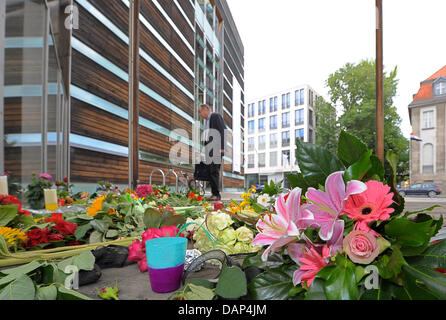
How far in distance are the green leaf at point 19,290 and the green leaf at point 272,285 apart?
44cm

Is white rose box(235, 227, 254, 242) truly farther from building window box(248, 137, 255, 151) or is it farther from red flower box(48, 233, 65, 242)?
building window box(248, 137, 255, 151)

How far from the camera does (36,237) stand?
1.07 m

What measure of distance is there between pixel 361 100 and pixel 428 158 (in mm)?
5488

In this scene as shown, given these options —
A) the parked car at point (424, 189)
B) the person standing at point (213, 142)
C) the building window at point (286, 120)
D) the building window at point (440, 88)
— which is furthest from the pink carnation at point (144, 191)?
the building window at point (286, 120)

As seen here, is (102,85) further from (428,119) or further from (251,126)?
(251,126)

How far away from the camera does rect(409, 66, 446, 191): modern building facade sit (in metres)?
14.8

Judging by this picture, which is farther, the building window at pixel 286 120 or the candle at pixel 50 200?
the building window at pixel 286 120

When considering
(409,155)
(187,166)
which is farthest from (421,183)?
(187,166)

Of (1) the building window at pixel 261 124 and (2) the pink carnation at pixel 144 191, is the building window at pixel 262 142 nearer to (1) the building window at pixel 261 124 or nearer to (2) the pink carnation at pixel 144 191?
(1) the building window at pixel 261 124

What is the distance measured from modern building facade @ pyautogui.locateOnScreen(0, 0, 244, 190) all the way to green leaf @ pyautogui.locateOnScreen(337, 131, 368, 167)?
9.34ft

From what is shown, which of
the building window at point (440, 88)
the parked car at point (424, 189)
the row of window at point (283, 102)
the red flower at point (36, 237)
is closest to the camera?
the red flower at point (36, 237)

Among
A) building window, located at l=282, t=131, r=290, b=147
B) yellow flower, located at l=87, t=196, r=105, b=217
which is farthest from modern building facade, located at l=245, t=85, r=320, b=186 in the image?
yellow flower, located at l=87, t=196, r=105, b=217

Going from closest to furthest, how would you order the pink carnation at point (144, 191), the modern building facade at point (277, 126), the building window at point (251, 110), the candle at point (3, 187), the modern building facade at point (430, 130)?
the candle at point (3, 187) < the pink carnation at point (144, 191) < the modern building facade at point (430, 130) < the modern building facade at point (277, 126) < the building window at point (251, 110)

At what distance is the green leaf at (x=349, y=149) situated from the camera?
496 mm
